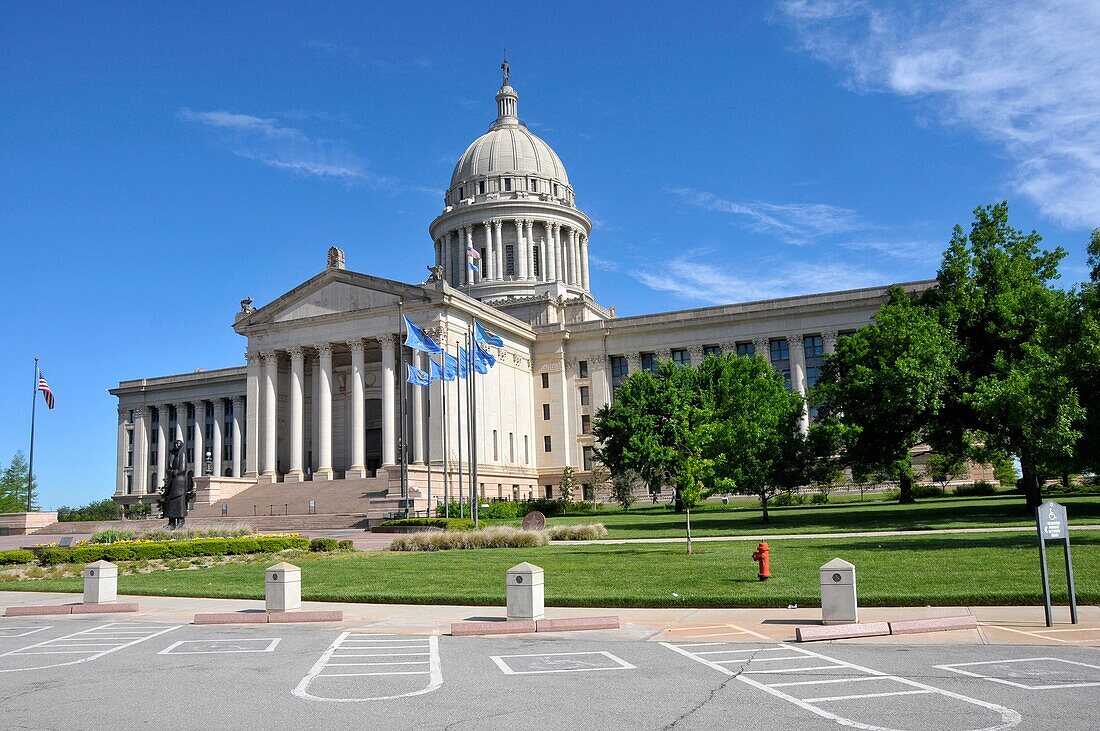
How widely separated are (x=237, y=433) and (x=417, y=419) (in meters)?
35.9

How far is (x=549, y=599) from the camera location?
20.9 meters

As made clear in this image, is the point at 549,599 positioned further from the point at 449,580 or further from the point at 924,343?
the point at 924,343

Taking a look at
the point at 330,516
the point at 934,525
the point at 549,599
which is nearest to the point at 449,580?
the point at 549,599

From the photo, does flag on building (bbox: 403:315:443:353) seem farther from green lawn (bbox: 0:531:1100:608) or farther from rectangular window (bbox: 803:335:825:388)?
rectangular window (bbox: 803:335:825:388)

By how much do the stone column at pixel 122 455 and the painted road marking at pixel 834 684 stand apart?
353ft

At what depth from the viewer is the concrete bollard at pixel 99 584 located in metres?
23.4

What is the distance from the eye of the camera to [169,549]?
1433 inches

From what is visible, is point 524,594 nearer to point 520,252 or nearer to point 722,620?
point 722,620

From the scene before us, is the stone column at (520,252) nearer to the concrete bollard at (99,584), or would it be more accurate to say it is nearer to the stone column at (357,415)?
the stone column at (357,415)

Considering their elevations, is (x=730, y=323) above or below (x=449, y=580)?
above

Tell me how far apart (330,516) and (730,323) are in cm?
4243

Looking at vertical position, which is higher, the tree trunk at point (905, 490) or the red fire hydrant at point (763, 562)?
the tree trunk at point (905, 490)

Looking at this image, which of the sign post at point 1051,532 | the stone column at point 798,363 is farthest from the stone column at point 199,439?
the sign post at point 1051,532

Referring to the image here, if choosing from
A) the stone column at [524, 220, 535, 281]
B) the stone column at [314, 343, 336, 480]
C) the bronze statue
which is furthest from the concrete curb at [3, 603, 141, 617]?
the stone column at [524, 220, 535, 281]
